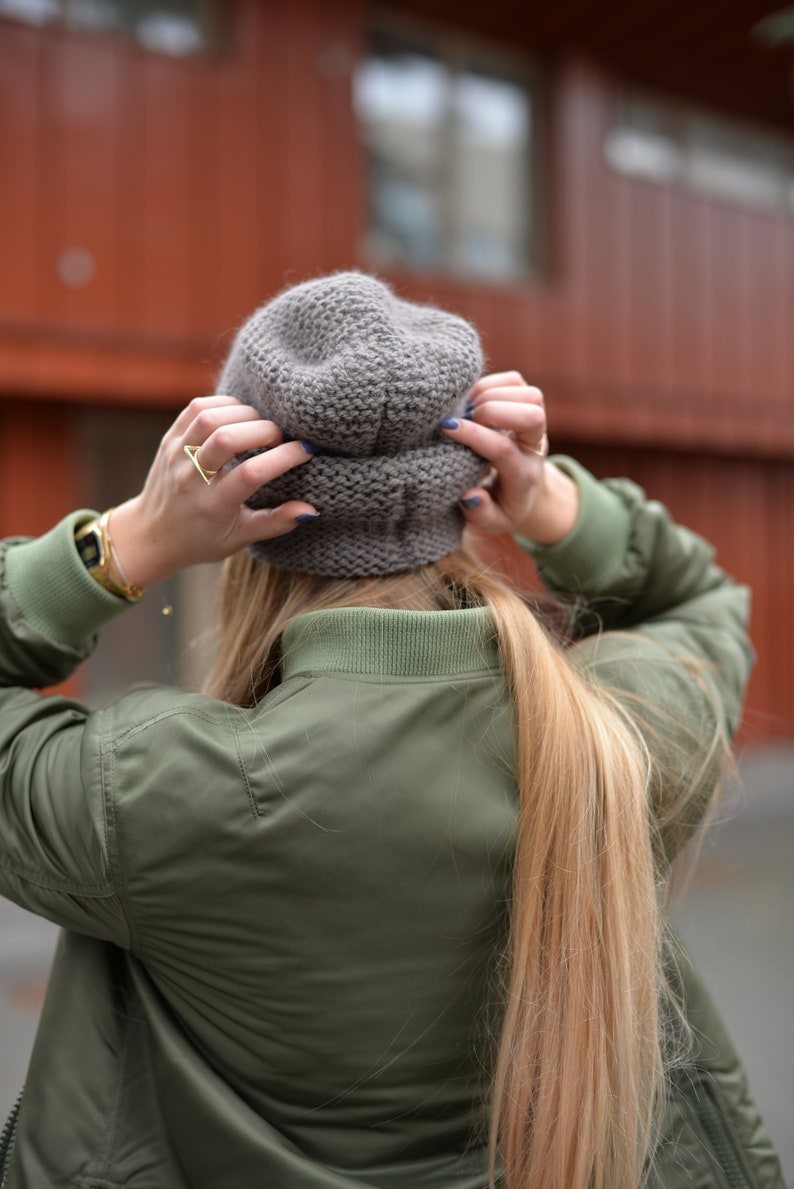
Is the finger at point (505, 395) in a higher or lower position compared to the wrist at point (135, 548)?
higher

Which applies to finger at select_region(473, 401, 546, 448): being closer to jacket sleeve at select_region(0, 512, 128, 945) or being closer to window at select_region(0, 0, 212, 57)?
jacket sleeve at select_region(0, 512, 128, 945)

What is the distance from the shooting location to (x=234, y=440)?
3.64 feet

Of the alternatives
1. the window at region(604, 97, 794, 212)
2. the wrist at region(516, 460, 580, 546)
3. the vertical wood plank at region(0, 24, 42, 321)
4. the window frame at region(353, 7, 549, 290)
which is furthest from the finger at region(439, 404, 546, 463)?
the window at region(604, 97, 794, 212)

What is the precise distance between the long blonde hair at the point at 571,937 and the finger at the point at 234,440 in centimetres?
19

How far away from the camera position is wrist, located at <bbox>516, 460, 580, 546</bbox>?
4.82 ft

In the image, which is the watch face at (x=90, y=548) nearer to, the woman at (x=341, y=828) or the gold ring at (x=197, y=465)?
the woman at (x=341, y=828)

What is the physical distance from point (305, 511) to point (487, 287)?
6541mm

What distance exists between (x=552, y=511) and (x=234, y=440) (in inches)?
20.9

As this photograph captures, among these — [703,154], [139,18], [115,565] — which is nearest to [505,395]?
[115,565]

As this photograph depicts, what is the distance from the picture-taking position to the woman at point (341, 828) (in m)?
1.08

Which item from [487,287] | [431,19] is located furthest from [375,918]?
[431,19]

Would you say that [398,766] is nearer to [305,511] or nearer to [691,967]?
[305,511]

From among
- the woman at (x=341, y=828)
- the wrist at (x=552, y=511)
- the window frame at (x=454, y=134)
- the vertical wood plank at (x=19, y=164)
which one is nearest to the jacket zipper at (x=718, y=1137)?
the woman at (x=341, y=828)

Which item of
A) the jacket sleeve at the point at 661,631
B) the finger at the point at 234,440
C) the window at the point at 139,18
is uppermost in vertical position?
the window at the point at 139,18
